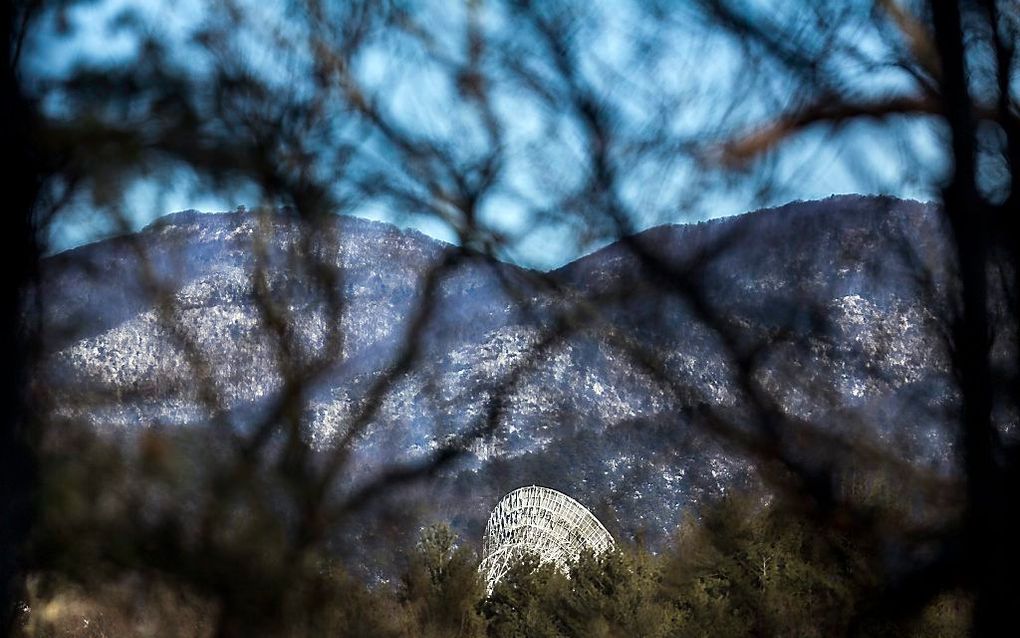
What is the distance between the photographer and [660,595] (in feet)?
6.79

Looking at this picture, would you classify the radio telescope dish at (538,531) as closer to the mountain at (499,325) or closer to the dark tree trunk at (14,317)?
the mountain at (499,325)

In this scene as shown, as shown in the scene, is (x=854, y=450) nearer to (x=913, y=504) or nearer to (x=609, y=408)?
(x=913, y=504)

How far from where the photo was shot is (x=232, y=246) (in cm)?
187

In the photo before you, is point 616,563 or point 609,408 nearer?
point 609,408

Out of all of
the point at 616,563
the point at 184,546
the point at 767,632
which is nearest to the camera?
the point at 184,546

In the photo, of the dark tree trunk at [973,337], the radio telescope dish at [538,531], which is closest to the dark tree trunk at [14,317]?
the radio telescope dish at [538,531]

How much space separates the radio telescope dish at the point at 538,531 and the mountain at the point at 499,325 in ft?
1.58

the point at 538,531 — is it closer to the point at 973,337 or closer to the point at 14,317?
the point at 973,337

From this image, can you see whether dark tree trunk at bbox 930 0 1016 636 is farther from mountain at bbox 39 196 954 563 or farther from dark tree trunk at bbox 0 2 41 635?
dark tree trunk at bbox 0 2 41 635

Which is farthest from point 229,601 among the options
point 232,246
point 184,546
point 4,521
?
point 232,246

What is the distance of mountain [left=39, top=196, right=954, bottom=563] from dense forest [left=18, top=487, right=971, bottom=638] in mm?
112

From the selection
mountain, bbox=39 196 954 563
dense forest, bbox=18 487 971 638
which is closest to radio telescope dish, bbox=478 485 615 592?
dense forest, bbox=18 487 971 638

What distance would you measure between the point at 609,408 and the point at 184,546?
798mm

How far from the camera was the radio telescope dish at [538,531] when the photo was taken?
8.05ft
